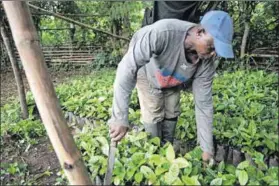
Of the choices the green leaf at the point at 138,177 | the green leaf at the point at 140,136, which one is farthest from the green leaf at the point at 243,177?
the green leaf at the point at 140,136

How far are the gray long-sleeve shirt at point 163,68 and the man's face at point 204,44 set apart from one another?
17 centimetres

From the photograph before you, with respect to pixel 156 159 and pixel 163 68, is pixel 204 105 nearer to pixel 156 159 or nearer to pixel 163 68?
pixel 163 68

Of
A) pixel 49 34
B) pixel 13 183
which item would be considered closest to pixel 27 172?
pixel 13 183

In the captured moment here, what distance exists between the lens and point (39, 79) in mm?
1276

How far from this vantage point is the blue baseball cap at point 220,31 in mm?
2027

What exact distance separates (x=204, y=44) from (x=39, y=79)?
1207 mm

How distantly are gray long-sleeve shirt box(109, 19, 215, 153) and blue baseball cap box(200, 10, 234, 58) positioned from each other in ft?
0.94

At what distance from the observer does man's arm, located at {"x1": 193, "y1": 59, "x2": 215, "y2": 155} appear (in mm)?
2615

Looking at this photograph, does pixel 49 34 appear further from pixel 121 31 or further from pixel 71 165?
pixel 71 165

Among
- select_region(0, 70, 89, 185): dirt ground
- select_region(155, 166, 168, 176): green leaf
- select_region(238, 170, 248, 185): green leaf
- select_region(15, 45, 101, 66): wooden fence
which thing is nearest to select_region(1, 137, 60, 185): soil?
select_region(0, 70, 89, 185): dirt ground

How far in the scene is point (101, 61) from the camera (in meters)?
9.97

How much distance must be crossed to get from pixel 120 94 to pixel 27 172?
1676 millimetres

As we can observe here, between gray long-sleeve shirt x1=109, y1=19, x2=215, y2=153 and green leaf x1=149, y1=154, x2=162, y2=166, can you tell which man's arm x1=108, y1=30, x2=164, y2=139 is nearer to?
gray long-sleeve shirt x1=109, y1=19, x2=215, y2=153

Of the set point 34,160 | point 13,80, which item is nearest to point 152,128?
point 34,160
